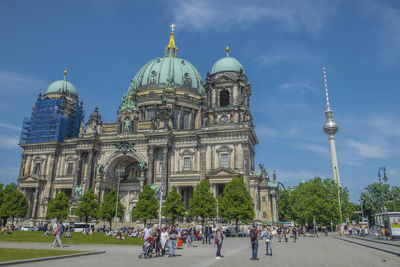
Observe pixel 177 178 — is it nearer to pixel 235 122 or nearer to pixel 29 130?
pixel 235 122

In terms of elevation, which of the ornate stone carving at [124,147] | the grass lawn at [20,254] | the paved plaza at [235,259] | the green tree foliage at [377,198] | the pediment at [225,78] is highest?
the pediment at [225,78]

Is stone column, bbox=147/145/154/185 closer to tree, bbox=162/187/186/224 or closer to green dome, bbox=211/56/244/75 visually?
tree, bbox=162/187/186/224

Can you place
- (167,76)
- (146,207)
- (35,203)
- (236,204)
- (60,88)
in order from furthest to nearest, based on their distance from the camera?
1. (60,88)
2. (167,76)
3. (35,203)
4. (146,207)
5. (236,204)

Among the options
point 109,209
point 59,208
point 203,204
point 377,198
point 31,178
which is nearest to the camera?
point 203,204

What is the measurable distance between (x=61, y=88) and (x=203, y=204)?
47.8 m

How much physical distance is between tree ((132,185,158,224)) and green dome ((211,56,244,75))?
2661cm

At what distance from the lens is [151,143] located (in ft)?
185

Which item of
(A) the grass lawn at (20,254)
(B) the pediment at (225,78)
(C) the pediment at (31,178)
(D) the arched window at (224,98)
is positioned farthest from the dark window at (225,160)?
(A) the grass lawn at (20,254)

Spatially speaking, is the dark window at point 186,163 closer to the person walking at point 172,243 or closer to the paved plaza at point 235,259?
the paved plaza at point 235,259

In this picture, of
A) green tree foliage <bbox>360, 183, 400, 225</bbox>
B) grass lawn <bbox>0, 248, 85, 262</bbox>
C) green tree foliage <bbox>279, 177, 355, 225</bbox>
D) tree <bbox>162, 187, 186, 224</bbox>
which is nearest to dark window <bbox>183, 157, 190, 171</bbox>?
tree <bbox>162, 187, 186, 224</bbox>

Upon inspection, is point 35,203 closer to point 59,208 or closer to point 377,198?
point 59,208

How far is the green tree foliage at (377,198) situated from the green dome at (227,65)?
65032 millimetres

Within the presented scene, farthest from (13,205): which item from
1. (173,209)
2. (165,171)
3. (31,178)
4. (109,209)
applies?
(173,209)

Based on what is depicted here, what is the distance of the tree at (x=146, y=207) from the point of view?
47281mm
